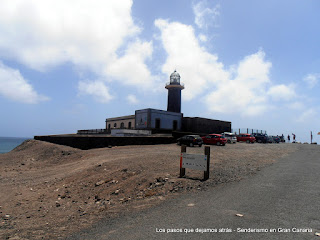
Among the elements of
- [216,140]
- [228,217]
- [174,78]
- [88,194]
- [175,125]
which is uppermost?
[174,78]

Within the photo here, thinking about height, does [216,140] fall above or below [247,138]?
below

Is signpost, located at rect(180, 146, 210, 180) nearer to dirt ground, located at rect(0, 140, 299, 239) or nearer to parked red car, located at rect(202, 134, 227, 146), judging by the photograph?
dirt ground, located at rect(0, 140, 299, 239)

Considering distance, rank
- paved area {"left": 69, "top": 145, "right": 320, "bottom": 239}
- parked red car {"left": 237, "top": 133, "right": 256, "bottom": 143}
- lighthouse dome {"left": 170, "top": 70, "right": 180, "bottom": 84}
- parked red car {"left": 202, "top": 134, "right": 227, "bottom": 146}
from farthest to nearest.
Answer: lighthouse dome {"left": 170, "top": 70, "right": 180, "bottom": 84} → parked red car {"left": 237, "top": 133, "right": 256, "bottom": 143} → parked red car {"left": 202, "top": 134, "right": 227, "bottom": 146} → paved area {"left": 69, "top": 145, "right": 320, "bottom": 239}

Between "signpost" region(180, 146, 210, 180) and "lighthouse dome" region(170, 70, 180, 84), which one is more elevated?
"lighthouse dome" region(170, 70, 180, 84)

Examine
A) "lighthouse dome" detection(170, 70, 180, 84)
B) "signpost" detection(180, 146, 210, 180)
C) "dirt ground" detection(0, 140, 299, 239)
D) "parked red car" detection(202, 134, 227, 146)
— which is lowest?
"dirt ground" detection(0, 140, 299, 239)

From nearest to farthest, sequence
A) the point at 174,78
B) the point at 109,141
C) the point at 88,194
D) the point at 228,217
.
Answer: the point at 228,217, the point at 88,194, the point at 109,141, the point at 174,78

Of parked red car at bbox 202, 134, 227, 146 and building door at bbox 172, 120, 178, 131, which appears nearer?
parked red car at bbox 202, 134, 227, 146

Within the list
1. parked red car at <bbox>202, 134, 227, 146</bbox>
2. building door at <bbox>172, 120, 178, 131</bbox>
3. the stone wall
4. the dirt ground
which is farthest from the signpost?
building door at <bbox>172, 120, 178, 131</bbox>

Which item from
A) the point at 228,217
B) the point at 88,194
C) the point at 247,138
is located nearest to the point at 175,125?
the point at 247,138

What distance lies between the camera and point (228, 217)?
5.45m

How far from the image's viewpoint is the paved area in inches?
186

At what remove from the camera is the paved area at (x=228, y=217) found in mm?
4730

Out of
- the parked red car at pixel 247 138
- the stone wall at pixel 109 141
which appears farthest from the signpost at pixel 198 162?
the parked red car at pixel 247 138

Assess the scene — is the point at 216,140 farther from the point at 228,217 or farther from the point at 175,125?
the point at 228,217
